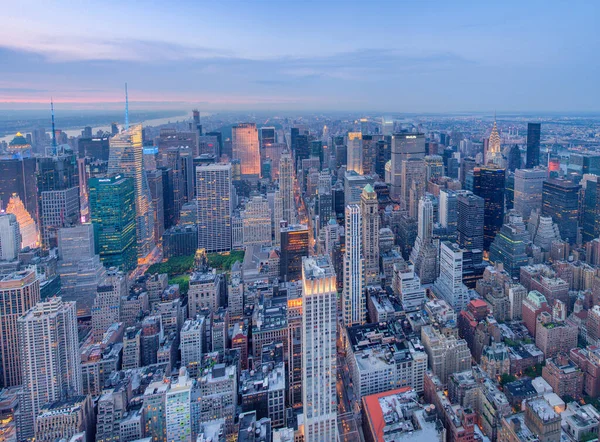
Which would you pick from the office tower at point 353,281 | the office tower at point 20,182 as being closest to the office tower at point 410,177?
the office tower at point 353,281

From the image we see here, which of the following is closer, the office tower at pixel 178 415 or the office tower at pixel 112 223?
the office tower at pixel 178 415

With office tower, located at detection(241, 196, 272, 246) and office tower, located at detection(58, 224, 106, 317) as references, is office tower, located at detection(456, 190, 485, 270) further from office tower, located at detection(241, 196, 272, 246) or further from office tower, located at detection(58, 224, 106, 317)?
office tower, located at detection(58, 224, 106, 317)

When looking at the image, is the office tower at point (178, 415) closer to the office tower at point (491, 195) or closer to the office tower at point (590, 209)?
the office tower at point (491, 195)

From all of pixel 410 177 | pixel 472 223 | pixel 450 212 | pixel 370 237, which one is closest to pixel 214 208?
pixel 370 237

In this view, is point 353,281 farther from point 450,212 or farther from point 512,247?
point 450,212

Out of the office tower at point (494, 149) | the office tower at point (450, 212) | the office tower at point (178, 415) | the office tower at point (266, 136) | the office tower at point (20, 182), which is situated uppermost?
the office tower at point (266, 136)

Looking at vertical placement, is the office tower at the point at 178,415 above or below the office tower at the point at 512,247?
below

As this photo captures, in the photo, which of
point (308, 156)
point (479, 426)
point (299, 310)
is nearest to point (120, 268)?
point (299, 310)
